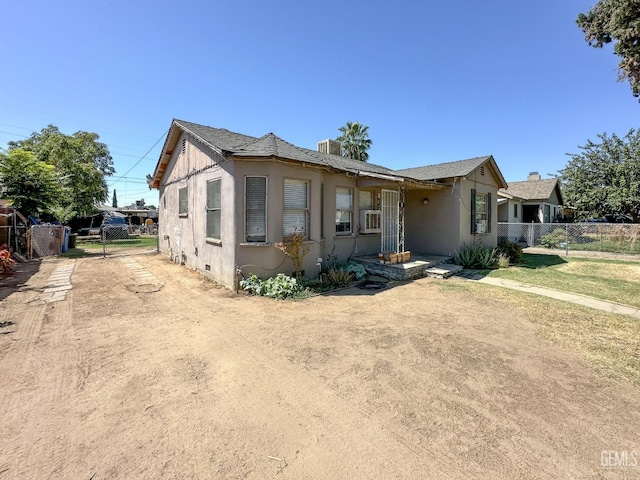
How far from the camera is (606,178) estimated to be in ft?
67.9

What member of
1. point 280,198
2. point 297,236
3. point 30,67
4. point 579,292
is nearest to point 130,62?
point 30,67

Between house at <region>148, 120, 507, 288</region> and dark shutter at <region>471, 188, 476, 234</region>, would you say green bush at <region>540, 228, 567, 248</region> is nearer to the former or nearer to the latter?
house at <region>148, 120, 507, 288</region>

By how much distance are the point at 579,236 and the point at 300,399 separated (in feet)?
71.7

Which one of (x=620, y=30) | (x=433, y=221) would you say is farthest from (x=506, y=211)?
(x=620, y=30)

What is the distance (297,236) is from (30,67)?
14872 mm

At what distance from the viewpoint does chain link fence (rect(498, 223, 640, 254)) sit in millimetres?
15289

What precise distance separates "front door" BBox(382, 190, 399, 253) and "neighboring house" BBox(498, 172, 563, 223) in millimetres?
13657

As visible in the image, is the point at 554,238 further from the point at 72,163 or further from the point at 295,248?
the point at 72,163

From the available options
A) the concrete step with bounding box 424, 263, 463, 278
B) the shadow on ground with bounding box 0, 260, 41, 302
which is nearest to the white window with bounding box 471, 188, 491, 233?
the concrete step with bounding box 424, 263, 463, 278

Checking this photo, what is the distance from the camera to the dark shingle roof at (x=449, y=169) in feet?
37.1

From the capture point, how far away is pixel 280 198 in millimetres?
7547

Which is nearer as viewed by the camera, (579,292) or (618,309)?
(618,309)

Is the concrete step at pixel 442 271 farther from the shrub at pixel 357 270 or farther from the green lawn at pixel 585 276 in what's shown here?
the shrub at pixel 357 270

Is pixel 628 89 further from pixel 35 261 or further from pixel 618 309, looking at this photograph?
pixel 35 261
